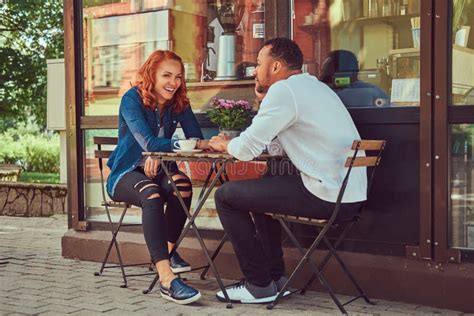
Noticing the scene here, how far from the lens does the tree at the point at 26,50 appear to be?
15750mm

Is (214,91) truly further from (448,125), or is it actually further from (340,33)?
(448,125)

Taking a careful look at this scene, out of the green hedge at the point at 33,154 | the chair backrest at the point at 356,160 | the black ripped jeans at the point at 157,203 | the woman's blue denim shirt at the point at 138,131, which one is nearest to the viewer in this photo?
the chair backrest at the point at 356,160

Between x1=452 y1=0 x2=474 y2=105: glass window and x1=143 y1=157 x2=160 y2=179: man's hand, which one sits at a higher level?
x1=452 y1=0 x2=474 y2=105: glass window

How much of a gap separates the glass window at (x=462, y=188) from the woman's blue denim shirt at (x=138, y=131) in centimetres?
164

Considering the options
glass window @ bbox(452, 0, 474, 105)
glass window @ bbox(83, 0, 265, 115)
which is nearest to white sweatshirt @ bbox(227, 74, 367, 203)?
glass window @ bbox(452, 0, 474, 105)

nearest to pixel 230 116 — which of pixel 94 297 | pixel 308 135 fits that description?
pixel 308 135

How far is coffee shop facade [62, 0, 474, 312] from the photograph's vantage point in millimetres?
4375

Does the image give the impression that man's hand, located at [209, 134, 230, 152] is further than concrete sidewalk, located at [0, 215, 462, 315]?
Yes

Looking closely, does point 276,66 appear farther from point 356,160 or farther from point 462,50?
point 462,50

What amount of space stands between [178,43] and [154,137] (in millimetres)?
1276

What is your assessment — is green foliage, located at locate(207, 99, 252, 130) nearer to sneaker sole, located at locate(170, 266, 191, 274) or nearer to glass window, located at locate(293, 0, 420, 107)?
glass window, located at locate(293, 0, 420, 107)

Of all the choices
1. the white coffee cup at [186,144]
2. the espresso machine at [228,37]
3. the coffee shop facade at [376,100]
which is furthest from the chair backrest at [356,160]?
the espresso machine at [228,37]

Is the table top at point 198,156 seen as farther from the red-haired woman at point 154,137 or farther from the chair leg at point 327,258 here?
the chair leg at point 327,258

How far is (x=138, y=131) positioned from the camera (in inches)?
188
